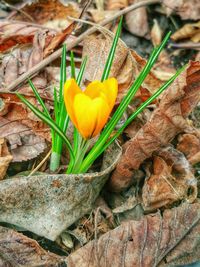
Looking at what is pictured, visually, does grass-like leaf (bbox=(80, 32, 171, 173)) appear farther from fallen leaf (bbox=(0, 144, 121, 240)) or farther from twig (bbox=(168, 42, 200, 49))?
twig (bbox=(168, 42, 200, 49))

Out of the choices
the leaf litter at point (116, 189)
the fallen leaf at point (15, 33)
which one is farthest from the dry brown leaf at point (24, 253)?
the fallen leaf at point (15, 33)

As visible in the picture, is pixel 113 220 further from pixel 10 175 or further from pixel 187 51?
pixel 187 51

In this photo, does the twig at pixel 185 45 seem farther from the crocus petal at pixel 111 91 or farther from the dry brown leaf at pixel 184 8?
the crocus petal at pixel 111 91

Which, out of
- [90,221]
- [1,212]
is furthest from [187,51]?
[1,212]

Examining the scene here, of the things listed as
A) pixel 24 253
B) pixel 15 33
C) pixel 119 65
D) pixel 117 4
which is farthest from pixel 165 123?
pixel 117 4

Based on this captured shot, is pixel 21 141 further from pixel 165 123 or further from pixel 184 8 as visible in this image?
pixel 184 8

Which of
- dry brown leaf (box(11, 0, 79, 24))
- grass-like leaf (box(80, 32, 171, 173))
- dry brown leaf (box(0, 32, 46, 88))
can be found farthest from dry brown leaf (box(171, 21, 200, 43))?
grass-like leaf (box(80, 32, 171, 173))
